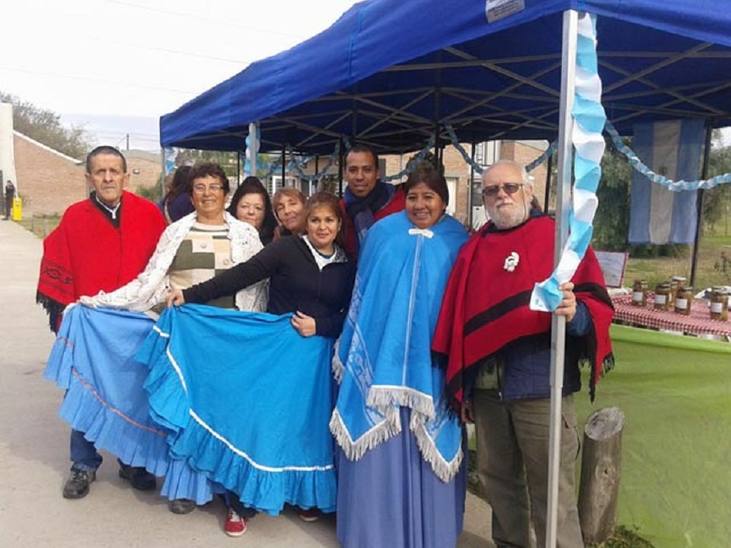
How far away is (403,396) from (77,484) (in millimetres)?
2009

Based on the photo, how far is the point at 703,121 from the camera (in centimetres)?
558

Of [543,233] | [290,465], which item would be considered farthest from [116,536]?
[543,233]

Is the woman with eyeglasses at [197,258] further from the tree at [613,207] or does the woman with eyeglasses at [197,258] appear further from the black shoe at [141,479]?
the tree at [613,207]

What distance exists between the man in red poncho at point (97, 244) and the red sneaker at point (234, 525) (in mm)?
931

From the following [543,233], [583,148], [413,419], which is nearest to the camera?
[583,148]

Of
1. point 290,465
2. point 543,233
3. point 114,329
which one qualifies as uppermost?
point 543,233

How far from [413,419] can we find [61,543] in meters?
1.79

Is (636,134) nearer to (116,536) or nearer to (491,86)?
(491,86)

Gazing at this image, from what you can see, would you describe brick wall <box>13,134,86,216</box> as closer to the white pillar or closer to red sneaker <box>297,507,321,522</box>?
the white pillar

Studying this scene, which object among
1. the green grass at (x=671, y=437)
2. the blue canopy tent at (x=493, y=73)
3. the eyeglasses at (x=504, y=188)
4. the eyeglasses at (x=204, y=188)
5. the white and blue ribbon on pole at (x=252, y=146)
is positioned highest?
the blue canopy tent at (x=493, y=73)

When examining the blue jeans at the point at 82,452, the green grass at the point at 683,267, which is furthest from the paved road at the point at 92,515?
the green grass at the point at 683,267

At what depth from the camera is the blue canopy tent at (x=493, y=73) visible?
2115 millimetres

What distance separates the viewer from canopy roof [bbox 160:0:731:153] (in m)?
2.24

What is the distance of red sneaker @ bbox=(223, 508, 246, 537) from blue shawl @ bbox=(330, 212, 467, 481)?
765 mm
